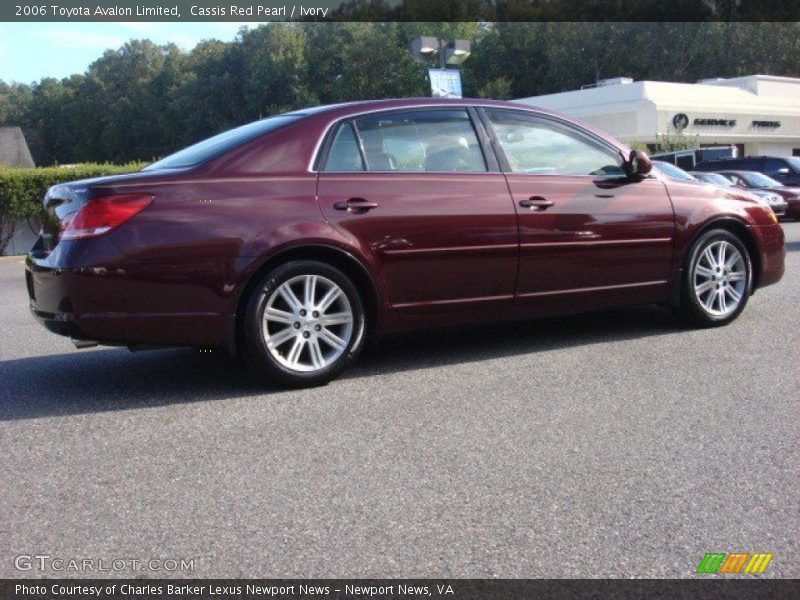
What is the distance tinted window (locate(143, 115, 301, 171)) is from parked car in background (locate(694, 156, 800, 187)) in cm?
2065

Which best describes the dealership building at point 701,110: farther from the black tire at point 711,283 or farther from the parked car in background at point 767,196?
the black tire at point 711,283

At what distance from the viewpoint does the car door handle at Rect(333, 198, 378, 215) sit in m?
5.42

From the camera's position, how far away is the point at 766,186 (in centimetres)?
2294

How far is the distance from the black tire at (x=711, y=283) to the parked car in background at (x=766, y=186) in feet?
54.2

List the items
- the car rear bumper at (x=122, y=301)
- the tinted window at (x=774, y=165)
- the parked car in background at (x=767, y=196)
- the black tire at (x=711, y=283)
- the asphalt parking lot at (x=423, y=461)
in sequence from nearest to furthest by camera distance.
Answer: the asphalt parking lot at (x=423, y=461), the car rear bumper at (x=122, y=301), the black tire at (x=711, y=283), the parked car in background at (x=767, y=196), the tinted window at (x=774, y=165)

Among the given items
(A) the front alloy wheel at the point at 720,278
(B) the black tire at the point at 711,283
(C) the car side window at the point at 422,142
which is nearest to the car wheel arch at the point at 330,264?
(C) the car side window at the point at 422,142

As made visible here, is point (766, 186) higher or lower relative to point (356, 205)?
lower

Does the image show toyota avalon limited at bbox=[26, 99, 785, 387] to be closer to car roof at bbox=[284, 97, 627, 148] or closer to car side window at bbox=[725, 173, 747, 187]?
car roof at bbox=[284, 97, 627, 148]

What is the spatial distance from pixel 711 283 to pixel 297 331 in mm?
3142

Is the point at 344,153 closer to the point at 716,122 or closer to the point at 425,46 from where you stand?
the point at 425,46

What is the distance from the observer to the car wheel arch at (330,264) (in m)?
5.21

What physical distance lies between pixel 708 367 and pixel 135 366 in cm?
352

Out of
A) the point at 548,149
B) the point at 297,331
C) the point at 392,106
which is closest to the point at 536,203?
the point at 548,149

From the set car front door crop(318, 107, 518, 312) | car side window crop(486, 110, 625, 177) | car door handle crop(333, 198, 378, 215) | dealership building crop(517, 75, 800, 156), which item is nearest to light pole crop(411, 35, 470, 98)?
car side window crop(486, 110, 625, 177)
